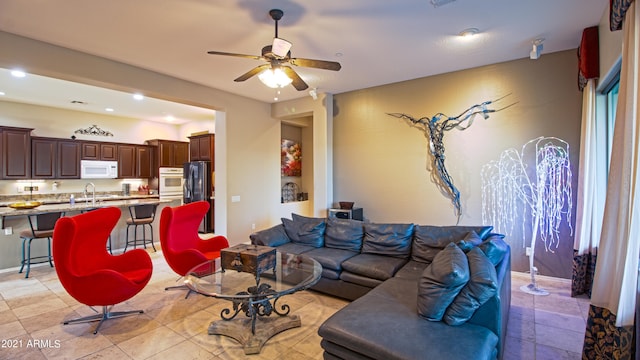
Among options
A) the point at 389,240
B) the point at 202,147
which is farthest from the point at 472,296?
the point at 202,147

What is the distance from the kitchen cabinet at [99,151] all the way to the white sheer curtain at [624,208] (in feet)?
32.3

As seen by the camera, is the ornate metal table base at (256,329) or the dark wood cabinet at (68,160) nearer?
the ornate metal table base at (256,329)

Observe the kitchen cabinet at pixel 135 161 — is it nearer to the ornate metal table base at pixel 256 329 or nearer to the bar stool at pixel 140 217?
the bar stool at pixel 140 217

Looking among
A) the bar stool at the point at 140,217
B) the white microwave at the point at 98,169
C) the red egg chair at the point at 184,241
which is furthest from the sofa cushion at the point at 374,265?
the white microwave at the point at 98,169

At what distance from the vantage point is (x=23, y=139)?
674 centimetres

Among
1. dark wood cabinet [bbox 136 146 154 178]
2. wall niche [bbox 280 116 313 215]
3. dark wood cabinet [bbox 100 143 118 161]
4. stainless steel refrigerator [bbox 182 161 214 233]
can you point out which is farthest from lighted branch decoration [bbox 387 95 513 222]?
dark wood cabinet [bbox 100 143 118 161]

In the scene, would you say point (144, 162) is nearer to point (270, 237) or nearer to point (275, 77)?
point (270, 237)

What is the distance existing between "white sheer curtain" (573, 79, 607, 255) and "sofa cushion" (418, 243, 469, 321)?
2.36 metres

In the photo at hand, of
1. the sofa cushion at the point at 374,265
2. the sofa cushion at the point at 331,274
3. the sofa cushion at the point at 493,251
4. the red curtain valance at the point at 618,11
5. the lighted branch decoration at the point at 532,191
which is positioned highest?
the red curtain valance at the point at 618,11

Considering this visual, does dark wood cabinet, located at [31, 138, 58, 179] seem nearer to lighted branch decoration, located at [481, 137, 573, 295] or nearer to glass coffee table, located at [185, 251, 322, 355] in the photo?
glass coffee table, located at [185, 251, 322, 355]

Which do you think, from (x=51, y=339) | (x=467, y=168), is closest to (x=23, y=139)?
(x=51, y=339)

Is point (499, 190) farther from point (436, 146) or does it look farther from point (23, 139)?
point (23, 139)

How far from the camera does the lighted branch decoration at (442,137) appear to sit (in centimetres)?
471

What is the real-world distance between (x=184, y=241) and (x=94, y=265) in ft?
3.47
